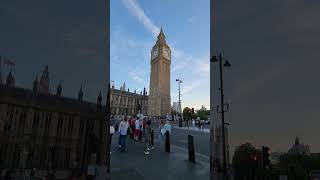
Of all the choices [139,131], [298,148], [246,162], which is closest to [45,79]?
[246,162]

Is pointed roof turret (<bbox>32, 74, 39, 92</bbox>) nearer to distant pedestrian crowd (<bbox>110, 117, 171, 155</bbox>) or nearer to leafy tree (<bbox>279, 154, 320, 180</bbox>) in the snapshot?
distant pedestrian crowd (<bbox>110, 117, 171, 155</bbox>)

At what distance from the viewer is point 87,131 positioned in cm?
595

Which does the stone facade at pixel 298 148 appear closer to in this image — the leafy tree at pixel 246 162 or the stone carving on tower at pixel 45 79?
the leafy tree at pixel 246 162

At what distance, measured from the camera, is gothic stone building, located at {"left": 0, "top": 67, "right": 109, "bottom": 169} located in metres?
5.61

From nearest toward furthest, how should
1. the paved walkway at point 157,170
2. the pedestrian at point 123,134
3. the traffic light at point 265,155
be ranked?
the paved walkway at point 157,170
the traffic light at point 265,155
the pedestrian at point 123,134

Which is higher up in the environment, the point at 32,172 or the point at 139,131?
the point at 139,131

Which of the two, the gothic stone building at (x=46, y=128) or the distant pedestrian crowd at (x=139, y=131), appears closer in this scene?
the gothic stone building at (x=46, y=128)

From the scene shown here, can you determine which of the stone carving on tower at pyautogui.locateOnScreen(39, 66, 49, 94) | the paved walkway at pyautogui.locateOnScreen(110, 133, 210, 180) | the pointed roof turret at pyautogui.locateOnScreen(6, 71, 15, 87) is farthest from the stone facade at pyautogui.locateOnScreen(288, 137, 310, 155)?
the pointed roof turret at pyautogui.locateOnScreen(6, 71, 15, 87)

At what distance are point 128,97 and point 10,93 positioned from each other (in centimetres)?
5748

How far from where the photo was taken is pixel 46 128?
5.87 m

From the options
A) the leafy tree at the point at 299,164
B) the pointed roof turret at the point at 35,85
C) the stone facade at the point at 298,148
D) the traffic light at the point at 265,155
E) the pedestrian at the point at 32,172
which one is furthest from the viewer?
the leafy tree at the point at 299,164

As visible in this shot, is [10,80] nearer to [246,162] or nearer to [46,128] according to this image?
[46,128]

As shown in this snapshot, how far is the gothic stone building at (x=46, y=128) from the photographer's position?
18.4 ft

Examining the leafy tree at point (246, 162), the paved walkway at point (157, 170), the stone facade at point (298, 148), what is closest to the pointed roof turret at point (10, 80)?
the paved walkway at point (157, 170)
